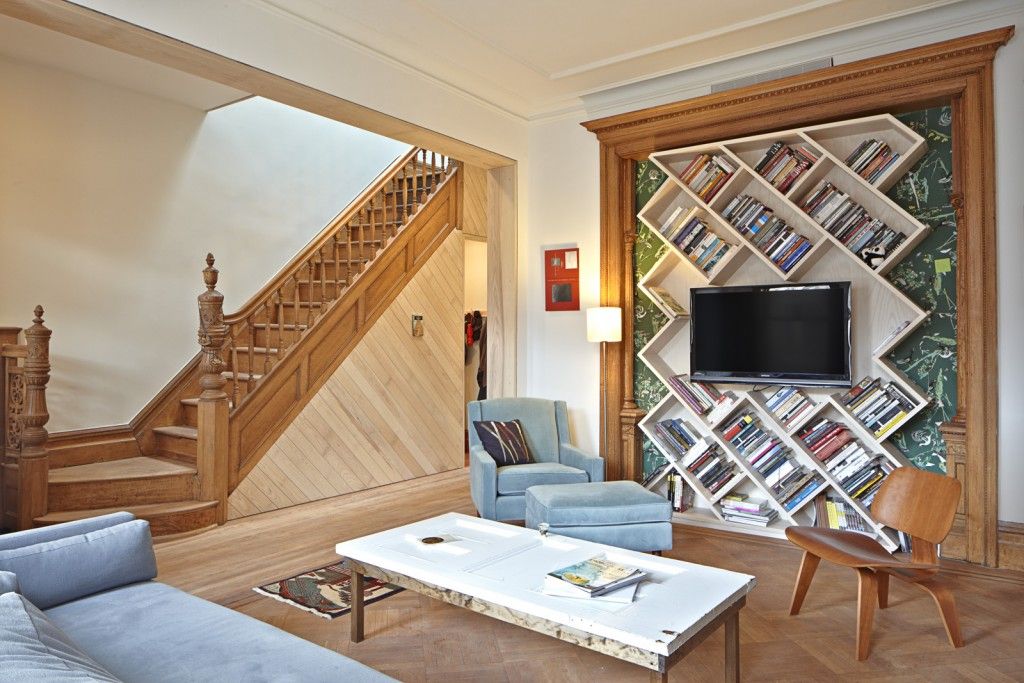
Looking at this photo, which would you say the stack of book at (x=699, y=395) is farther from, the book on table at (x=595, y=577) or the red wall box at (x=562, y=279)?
the book on table at (x=595, y=577)

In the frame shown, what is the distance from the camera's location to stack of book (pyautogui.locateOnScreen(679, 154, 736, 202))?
4.61 metres

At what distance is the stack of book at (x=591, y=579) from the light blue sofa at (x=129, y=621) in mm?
784

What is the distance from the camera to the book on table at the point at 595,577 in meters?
2.29

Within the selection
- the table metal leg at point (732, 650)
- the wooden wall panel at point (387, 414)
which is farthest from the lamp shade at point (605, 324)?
the table metal leg at point (732, 650)

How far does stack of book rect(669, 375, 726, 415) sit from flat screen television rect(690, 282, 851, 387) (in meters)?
0.10

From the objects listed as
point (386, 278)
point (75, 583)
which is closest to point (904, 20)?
point (386, 278)

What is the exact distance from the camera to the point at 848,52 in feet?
13.8

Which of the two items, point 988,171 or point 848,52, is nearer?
point 988,171

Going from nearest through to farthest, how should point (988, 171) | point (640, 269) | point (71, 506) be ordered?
1. point (988, 171)
2. point (71, 506)
3. point (640, 269)

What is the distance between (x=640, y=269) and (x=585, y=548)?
108 inches

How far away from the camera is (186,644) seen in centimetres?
184

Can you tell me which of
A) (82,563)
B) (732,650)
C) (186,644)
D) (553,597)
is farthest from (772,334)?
(82,563)

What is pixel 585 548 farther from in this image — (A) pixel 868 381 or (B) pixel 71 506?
(B) pixel 71 506

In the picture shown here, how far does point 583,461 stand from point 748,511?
3.56 feet
